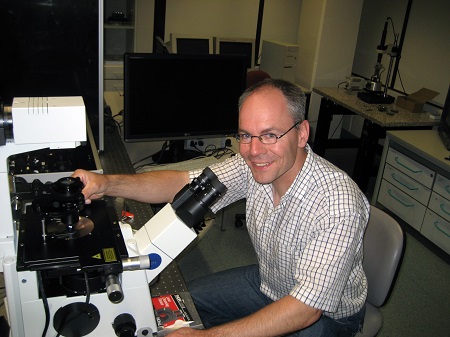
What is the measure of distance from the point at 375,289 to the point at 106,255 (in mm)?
1021

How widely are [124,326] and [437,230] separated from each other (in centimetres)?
262

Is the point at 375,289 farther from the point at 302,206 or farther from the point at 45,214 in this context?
the point at 45,214

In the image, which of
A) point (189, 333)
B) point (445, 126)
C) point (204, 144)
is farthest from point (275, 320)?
point (445, 126)

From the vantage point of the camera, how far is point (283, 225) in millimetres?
1390

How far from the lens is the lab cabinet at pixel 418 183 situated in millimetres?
2850

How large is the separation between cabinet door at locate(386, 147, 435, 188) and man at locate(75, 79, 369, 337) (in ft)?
5.75

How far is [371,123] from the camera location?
350cm

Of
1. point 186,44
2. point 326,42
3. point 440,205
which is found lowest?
point 440,205

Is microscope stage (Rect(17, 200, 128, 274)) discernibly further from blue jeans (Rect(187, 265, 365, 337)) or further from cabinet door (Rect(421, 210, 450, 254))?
cabinet door (Rect(421, 210, 450, 254))

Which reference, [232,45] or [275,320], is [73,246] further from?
[232,45]

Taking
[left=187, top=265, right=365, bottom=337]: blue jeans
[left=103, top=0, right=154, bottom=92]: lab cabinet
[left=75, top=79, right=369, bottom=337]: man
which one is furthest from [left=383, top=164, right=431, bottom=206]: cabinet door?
[left=103, top=0, right=154, bottom=92]: lab cabinet

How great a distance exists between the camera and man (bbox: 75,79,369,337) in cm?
115

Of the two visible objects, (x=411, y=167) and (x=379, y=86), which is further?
(x=379, y=86)

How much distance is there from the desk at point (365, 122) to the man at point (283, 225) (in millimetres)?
2084
